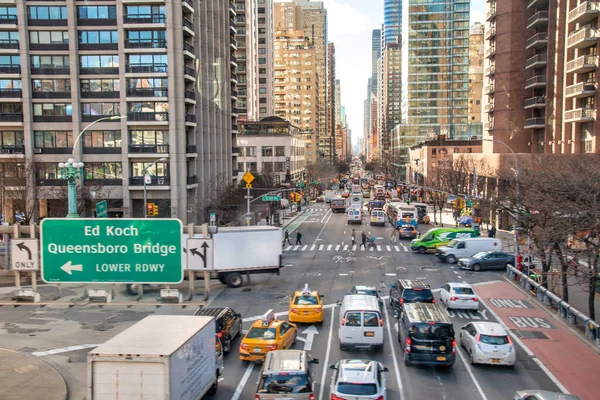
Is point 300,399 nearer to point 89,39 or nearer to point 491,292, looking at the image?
point 491,292

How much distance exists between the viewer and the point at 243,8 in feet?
393

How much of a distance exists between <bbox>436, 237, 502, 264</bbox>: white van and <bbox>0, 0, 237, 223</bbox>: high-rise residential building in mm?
27457

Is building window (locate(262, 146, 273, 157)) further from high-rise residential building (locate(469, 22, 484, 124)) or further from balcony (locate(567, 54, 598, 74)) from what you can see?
balcony (locate(567, 54, 598, 74))

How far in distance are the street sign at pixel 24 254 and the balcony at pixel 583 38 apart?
169ft

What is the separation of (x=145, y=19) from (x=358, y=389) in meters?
50.9

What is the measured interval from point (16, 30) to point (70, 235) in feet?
173

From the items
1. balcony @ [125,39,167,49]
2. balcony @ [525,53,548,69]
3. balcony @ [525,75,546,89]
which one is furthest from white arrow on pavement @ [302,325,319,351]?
balcony @ [525,75,546,89]

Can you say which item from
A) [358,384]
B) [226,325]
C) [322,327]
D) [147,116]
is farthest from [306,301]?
[147,116]

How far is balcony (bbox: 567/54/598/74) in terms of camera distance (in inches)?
2028

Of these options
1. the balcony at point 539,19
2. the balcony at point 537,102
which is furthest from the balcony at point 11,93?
the balcony at point 539,19

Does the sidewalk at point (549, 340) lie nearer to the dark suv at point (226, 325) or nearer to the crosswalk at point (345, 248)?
the dark suv at point (226, 325)

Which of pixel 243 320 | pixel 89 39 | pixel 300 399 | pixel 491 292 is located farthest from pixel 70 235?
pixel 89 39

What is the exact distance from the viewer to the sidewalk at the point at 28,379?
58.3 feet

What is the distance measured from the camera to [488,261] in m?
42.9
